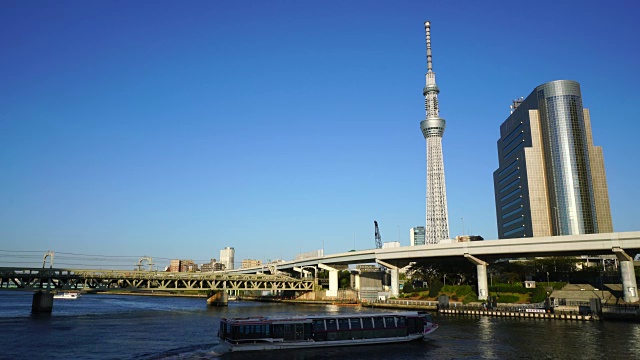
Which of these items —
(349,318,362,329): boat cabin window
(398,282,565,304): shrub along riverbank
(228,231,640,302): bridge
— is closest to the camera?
(349,318,362,329): boat cabin window

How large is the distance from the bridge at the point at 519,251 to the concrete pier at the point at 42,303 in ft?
252

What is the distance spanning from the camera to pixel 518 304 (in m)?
94.3

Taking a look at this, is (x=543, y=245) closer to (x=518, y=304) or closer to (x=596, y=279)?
(x=518, y=304)

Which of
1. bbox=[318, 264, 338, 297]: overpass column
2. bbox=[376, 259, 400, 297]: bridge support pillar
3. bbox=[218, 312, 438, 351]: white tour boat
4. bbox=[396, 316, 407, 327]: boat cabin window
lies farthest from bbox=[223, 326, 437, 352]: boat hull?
bbox=[318, 264, 338, 297]: overpass column

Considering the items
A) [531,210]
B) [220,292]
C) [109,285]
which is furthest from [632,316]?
[531,210]

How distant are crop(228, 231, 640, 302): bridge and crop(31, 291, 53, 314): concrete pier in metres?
76.9

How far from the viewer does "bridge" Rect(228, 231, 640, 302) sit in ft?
285

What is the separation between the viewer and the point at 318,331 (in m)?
54.5

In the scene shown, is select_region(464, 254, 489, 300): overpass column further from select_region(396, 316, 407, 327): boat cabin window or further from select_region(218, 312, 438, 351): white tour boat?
select_region(396, 316, 407, 327): boat cabin window

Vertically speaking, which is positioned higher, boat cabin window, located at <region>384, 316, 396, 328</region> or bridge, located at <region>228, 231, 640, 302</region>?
bridge, located at <region>228, 231, 640, 302</region>

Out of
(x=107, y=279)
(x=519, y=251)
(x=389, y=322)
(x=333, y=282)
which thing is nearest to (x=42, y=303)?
(x=107, y=279)

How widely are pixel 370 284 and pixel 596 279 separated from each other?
63.5 metres

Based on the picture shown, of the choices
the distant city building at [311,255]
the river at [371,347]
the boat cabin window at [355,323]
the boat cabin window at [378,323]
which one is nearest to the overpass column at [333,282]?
the distant city building at [311,255]

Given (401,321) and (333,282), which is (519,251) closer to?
Answer: (401,321)
